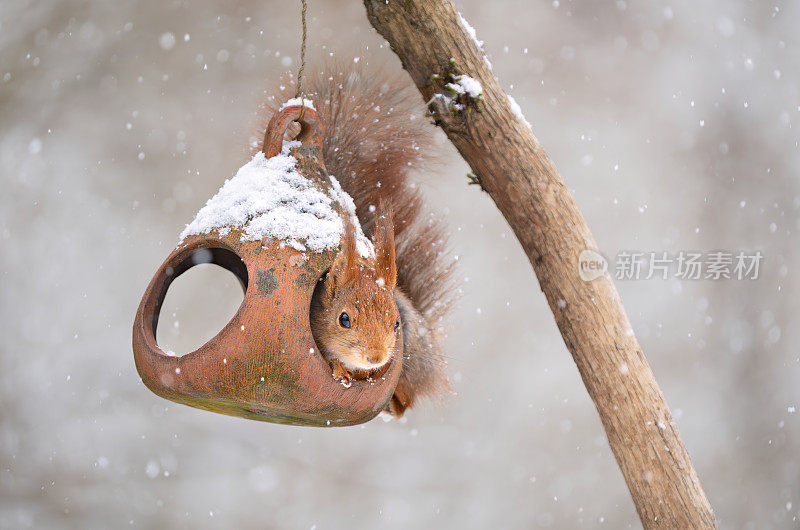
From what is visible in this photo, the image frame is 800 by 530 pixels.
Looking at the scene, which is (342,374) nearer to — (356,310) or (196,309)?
(356,310)

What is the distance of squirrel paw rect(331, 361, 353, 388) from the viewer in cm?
75

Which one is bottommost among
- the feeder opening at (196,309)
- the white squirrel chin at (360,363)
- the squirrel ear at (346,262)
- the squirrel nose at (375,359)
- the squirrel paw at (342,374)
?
the feeder opening at (196,309)

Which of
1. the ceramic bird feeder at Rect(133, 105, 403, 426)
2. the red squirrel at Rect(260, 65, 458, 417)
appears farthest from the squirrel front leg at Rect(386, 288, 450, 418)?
the ceramic bird feeder at Rect(133, 105, 403, 426)

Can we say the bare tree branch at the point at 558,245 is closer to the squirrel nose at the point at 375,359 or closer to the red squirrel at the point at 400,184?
the red squirrel at the point at 400,184

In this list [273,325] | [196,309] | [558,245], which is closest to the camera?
[273,325]

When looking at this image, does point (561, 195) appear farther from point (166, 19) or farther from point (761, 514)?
point (761, 514)

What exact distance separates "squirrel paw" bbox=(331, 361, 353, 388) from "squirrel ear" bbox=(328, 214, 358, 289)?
9 cm

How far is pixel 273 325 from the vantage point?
2.32 ft

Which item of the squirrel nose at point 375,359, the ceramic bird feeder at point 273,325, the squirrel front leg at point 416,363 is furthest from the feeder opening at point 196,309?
the squirrel nose at point 375,359

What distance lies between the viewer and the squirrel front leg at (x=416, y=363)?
2.94 feet

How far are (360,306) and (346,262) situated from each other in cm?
5

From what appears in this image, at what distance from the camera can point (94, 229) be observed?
176cm

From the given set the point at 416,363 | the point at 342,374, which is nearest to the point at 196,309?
the point at 416,363

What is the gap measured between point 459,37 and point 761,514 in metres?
1.86
